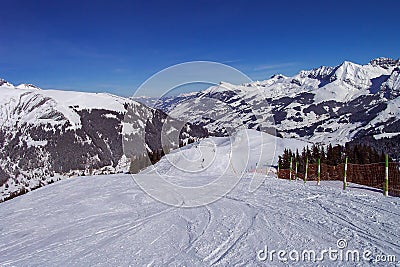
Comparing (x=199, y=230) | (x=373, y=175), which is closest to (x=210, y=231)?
(x=199, y=230)

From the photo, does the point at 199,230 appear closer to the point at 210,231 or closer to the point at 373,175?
the point at 210,231

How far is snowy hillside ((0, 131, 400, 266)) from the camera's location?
243 inches

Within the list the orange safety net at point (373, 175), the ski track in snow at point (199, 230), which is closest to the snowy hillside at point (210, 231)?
the ski track in snow at point (199, 230)

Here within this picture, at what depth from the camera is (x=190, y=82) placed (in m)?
9.46

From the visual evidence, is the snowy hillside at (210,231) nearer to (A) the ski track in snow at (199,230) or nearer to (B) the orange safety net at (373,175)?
(A) the ski track in snow at (199,230)

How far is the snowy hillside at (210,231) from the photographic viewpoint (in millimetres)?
6164

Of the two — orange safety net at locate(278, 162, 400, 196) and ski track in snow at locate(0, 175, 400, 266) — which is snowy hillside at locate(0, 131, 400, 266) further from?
orange safety net at locate(278, 162, 400, 196)

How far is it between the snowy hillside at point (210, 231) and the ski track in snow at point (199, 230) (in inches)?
0.7

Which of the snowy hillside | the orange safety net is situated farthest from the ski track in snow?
the orange safety net

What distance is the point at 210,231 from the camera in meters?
7.90

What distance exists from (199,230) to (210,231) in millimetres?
323

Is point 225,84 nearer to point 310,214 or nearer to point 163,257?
point 310,214

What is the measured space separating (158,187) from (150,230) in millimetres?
8119

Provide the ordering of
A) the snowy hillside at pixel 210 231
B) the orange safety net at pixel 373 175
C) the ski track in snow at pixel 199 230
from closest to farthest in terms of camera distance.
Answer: the snowy hillside at pixel 210 231 < the ski track in snow at pixel 199 230 < the orange safety net at pixel 373 175
